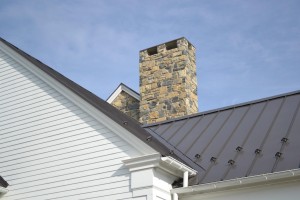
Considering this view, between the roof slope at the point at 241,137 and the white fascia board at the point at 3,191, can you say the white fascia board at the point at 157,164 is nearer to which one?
the roof slope at the point at 241,137

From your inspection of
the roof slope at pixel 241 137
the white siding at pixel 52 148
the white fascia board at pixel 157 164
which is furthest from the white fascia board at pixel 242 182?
the white siding at pixel 52 148

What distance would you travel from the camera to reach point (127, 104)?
15617 millimetres

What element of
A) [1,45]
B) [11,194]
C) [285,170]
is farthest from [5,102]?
[285,170]

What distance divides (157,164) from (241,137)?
2.29 meters

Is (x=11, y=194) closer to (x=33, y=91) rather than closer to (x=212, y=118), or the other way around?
(x=33, y=91)

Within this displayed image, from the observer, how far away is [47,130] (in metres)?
9.76

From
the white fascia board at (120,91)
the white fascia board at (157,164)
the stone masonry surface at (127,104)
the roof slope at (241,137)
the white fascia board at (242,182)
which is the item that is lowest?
the white fascia board at (242,182)

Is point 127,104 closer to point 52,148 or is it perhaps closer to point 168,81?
point 168,81

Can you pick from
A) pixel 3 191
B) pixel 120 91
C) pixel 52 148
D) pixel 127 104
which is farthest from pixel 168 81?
pixel 3 191

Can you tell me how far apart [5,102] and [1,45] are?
5.67 ft

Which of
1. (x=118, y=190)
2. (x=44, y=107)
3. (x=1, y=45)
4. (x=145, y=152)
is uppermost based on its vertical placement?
(x=1, y=45)

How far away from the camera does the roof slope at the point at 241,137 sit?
316 inches

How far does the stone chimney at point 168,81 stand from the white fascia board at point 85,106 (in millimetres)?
4523

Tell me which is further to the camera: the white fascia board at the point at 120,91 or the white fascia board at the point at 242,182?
the white fascia board at the point at 120,91
